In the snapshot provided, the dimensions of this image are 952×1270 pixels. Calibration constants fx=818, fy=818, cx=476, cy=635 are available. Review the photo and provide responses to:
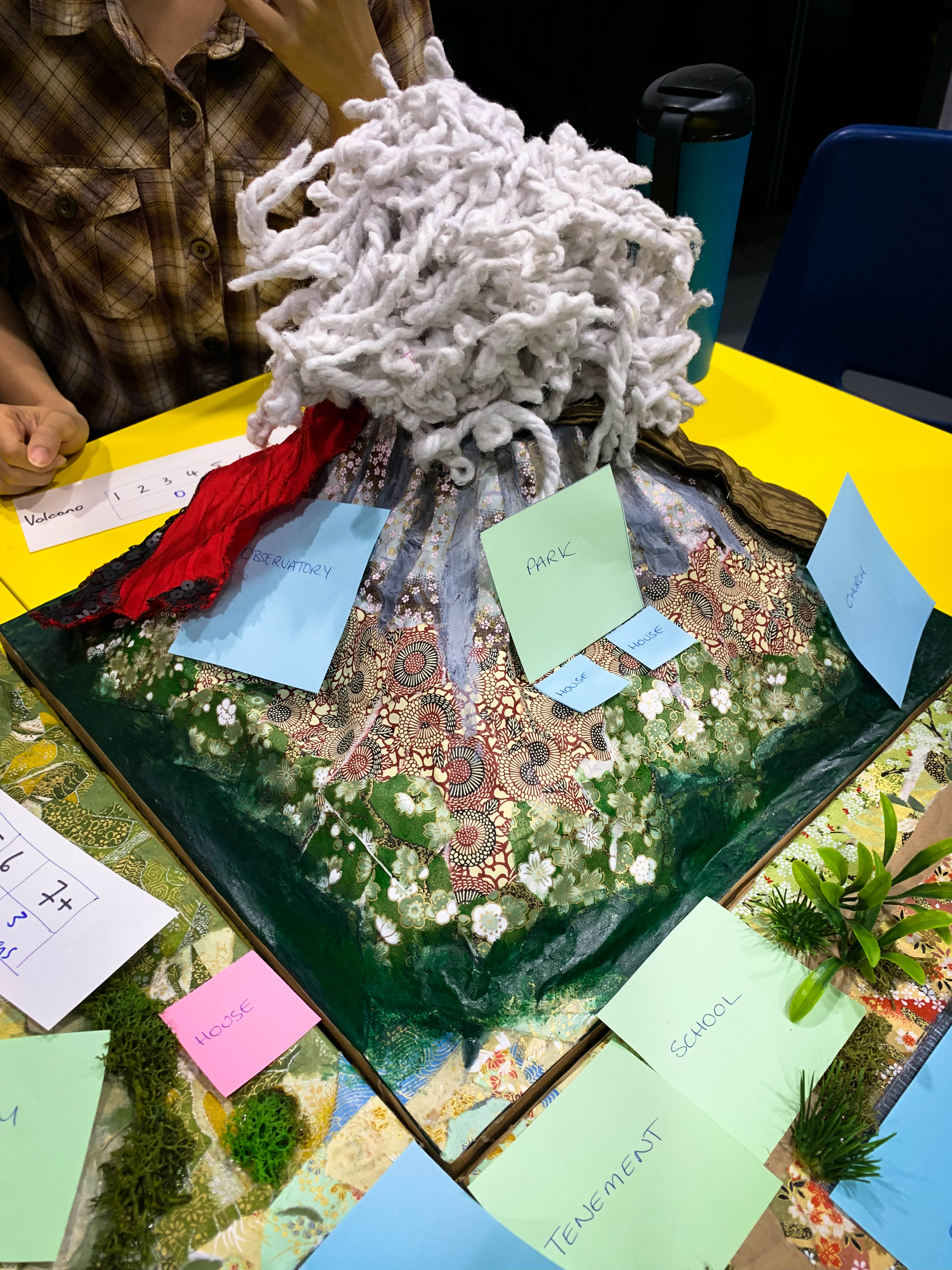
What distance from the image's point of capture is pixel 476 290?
18.1 inches

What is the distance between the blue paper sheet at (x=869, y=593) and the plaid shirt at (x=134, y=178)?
26.5 inches

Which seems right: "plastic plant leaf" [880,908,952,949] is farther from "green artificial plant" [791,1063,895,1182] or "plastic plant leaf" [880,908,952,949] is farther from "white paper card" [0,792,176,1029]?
"white paper card" [0,792,176,1029]

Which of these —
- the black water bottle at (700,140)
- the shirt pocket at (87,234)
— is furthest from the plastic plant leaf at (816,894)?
the shirt pocket at (87,234)

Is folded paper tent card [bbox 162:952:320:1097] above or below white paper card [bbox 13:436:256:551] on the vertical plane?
below

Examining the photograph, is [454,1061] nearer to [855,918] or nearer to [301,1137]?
[301,1137]

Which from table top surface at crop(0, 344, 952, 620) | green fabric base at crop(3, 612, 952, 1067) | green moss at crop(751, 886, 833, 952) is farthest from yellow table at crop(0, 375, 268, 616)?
green moss at crop(751, 886, 833, 952)

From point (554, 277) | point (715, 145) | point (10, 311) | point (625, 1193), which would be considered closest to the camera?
point (625, 1193)

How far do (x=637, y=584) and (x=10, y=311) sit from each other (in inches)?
34.9

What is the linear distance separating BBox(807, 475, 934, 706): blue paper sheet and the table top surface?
0.24ft

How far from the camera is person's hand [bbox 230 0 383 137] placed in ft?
1.69

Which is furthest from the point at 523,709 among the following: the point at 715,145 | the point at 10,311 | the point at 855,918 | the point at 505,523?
the point at 10,311

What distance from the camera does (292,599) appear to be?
56 centimetres

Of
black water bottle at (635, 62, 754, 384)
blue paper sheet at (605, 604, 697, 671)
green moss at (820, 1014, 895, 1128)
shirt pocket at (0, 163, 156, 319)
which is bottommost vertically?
green moss at (820, 1014, 895, 1128)

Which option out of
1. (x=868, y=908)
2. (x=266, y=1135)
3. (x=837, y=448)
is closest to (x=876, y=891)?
(x=868, y=908)
